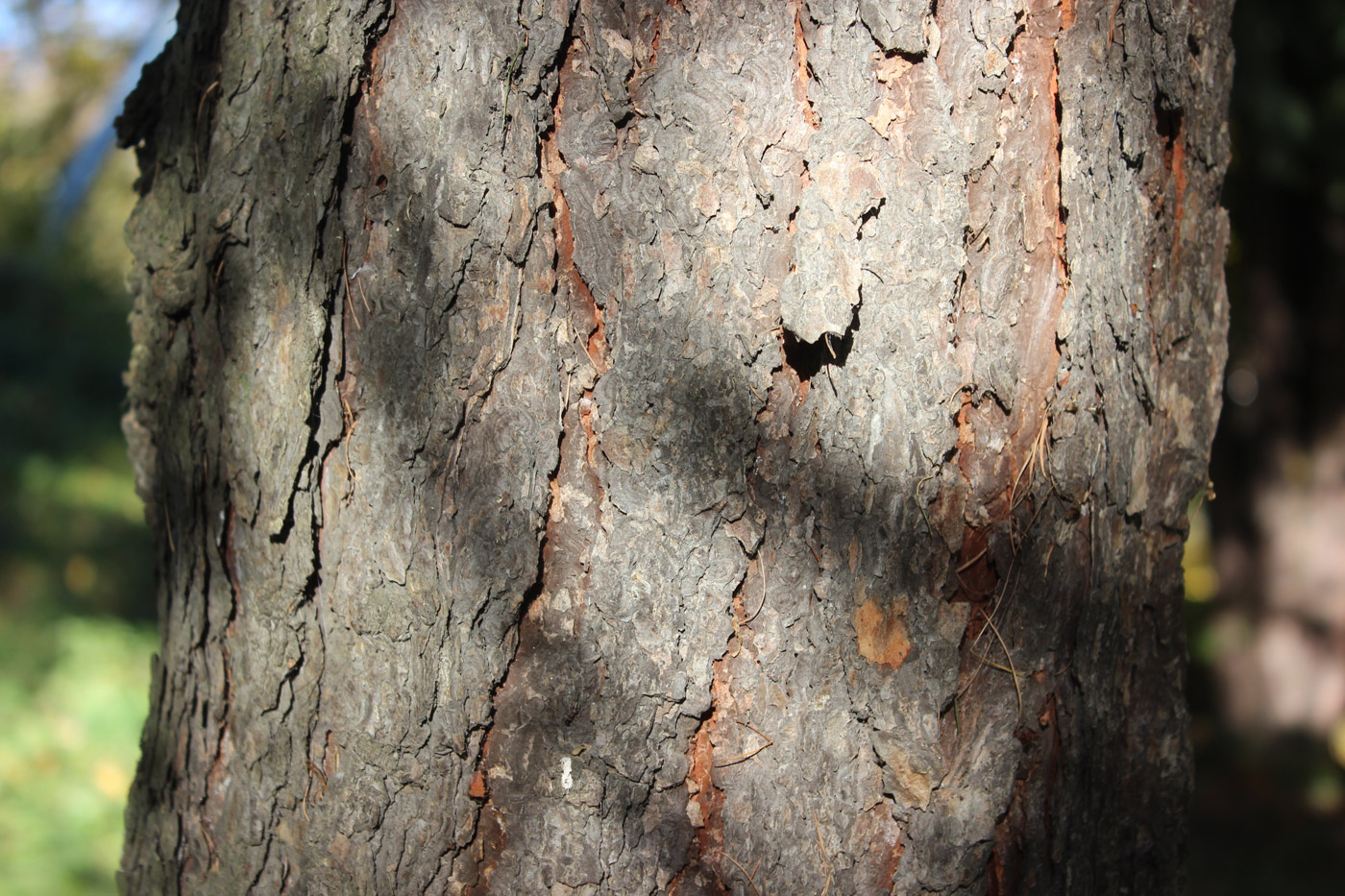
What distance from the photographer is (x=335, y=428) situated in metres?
1.22

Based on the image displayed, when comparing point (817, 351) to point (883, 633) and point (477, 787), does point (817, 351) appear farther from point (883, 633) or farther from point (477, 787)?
point (477, 787)

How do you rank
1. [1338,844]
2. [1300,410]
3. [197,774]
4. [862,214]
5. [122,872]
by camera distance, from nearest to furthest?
1. [862,214]
2. [197,774]
3. [122,872]
4. [1338,844]
5. [1300,410]

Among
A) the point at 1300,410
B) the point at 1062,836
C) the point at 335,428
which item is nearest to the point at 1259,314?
the point at 1300,410

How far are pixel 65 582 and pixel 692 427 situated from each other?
5118 mm

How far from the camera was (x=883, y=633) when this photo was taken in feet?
3.85

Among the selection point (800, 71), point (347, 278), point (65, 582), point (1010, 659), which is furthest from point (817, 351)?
point (65, 582)

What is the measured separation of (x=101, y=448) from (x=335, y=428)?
21.2 ft

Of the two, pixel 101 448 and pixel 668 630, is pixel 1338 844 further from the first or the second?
pixel 101 448

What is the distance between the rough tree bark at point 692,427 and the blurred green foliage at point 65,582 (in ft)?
8.87

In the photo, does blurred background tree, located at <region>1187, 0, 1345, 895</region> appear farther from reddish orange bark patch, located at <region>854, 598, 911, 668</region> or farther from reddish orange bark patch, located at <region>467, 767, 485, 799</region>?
reddish orange bark patch, located at <region>467, 767, 485, 799</region>

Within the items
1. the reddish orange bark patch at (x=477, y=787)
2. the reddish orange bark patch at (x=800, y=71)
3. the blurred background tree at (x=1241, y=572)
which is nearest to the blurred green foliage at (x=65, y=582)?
the blurred background tree at (x=1241, y=572)

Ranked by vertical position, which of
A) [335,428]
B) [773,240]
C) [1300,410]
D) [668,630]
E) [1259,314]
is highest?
[1259,314]

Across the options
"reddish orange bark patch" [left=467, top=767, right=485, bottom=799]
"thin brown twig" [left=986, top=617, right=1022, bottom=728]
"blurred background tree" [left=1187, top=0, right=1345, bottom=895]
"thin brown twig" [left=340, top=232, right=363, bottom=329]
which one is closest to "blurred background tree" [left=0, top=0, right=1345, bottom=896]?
"blurred background tree" [left=1187, top=0, right=1345, bottom=895]

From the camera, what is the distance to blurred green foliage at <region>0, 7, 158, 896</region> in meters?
3.45
